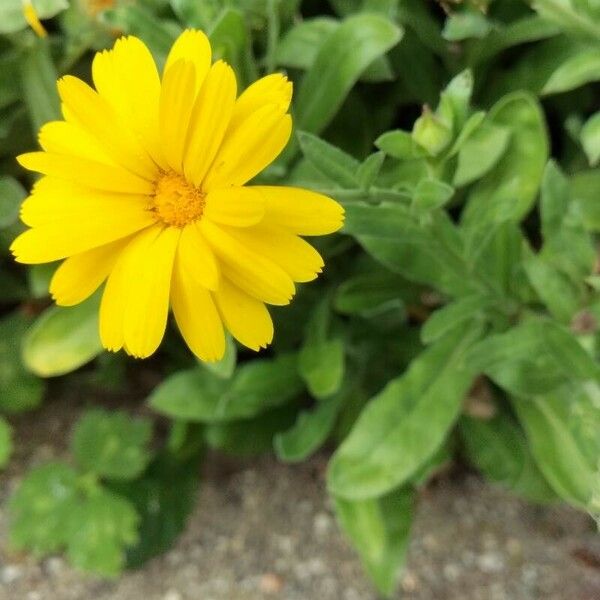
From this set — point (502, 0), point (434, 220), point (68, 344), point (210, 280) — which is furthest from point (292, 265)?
point (502, 0)

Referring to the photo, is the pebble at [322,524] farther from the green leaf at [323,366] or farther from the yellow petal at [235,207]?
the yellow petal at [235,207]

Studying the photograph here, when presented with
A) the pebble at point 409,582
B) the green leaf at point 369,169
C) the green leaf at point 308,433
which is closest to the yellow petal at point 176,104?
the green leaf at point 369,169

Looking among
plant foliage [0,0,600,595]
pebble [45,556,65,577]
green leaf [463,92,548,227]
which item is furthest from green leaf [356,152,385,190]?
pebble [45,556,65,577]

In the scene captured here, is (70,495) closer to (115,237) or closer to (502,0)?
(115,237)

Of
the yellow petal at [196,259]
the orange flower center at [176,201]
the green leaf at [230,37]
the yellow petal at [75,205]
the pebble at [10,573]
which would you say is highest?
the yellow petal at [75,205]

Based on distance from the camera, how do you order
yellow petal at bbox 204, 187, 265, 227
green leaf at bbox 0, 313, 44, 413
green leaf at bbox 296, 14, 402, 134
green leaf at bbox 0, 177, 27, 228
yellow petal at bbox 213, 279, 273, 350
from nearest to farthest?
yellow petal at bbox 204, 187, 265, 227 < yellow petal at bbox 213, 279, 273, 350 < green leaf at bbox 296, 14, 402, 134 < green leaf at bbox 0, 177, 27, 228 < green leaf at bbox 0, 313, 44, 413

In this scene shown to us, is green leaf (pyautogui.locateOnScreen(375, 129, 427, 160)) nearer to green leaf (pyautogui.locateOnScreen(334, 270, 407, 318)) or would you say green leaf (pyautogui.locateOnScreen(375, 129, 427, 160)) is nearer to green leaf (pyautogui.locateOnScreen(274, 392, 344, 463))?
green leaf (pyautogui.locateOnScreen(334, 270, 407, 318))
